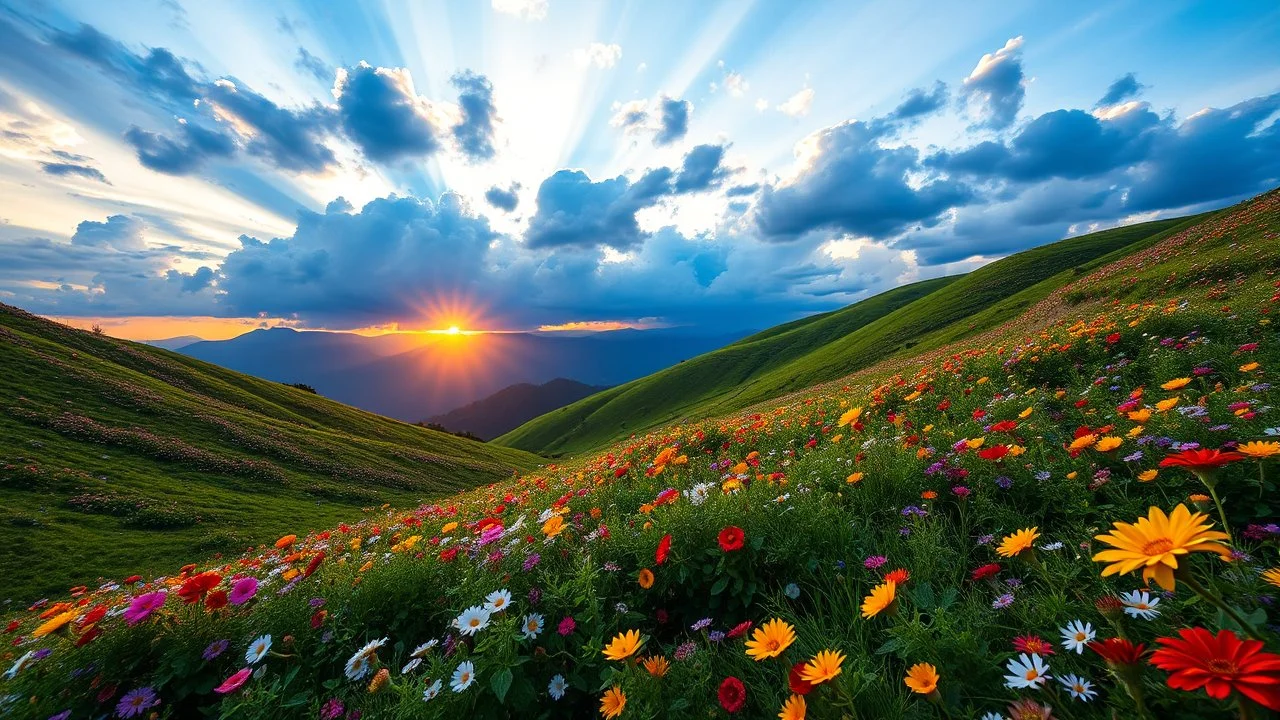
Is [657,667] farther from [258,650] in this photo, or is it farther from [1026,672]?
[258,650]

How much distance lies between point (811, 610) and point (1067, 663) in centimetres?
121

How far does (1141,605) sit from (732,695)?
5.67 ft

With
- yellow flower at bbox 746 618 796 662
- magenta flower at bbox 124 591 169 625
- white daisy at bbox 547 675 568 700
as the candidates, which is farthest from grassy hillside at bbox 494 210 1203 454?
magenta flower at bbox 124 591 169 625

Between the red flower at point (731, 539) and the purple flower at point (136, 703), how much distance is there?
3603 millimetres

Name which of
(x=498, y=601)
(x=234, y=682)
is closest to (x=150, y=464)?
(x=234, y=682)

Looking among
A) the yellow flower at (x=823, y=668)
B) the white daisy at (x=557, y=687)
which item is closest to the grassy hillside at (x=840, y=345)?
the yellow flower at (x=823, y=668)

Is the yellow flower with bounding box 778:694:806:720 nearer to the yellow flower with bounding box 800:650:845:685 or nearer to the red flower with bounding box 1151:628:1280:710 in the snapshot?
the yellow flower with bounding box 800:650:845:685

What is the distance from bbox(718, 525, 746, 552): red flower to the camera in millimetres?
2793

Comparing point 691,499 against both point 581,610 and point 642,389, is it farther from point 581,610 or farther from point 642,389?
point 642,389

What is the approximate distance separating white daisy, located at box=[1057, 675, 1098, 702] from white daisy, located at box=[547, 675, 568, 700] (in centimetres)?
213

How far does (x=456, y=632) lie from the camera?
309cm

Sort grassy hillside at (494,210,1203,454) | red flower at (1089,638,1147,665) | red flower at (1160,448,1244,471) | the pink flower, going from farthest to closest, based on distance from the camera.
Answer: grassy hillside at (494,210,1203,454) < the pink flower < red flower at (1160,448,1244,471) < red flower at (1089,638,1147,665)

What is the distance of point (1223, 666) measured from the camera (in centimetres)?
117

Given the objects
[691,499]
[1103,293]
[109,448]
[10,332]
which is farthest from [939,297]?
[10,332]
